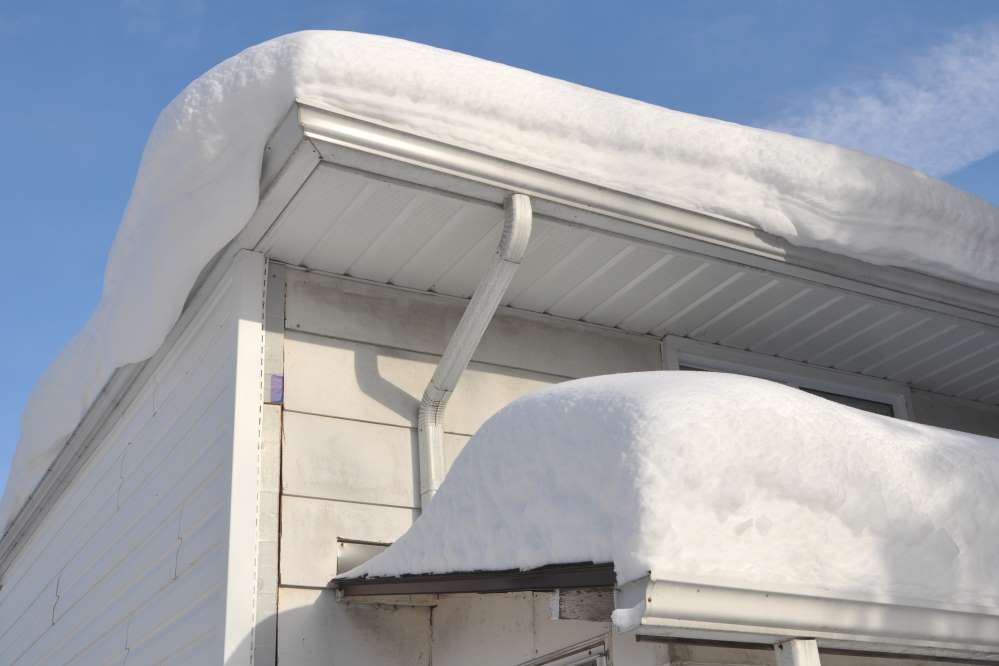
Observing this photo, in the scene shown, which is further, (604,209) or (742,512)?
(604,209)

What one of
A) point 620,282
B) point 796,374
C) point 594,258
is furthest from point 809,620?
point 796,374

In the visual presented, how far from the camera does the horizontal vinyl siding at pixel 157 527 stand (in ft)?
13.4

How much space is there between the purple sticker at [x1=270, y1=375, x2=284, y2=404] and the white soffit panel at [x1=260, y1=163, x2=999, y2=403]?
51cm

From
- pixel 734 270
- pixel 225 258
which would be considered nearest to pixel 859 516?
pixel 734 270

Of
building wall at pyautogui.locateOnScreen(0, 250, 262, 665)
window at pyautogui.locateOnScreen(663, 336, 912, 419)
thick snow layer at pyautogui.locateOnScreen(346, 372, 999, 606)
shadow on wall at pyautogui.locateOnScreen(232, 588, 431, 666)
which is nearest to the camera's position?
thick snow layer at pyautogui.locateOnScreen(346, 372, 999, 606)

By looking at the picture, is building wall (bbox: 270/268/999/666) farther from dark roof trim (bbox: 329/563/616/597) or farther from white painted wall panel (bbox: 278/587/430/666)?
dark roof trim (bbox: 329/563/616/597)

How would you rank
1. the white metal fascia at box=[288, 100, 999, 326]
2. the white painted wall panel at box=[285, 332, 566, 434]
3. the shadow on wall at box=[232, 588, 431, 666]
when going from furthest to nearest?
1. the white painted wall panel at box=[285, 332, 566, 434]
2. the shadow on wall at box=[232, 588, 431, 666]
3. the white metal fascia at box=[288, 100, 999, 326]

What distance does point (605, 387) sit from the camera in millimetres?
2787

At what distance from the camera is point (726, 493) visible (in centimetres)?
248

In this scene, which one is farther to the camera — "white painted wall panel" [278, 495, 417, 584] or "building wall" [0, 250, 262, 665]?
"building wall" [0, 250, 262, 665]

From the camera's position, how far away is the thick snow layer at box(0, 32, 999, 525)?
148 inches

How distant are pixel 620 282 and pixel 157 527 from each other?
2.25m

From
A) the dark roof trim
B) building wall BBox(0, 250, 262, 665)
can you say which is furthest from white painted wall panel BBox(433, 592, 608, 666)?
building wall BBox(0, 250, 262, 665)

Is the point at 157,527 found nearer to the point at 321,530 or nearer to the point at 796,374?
the point at 321,530
